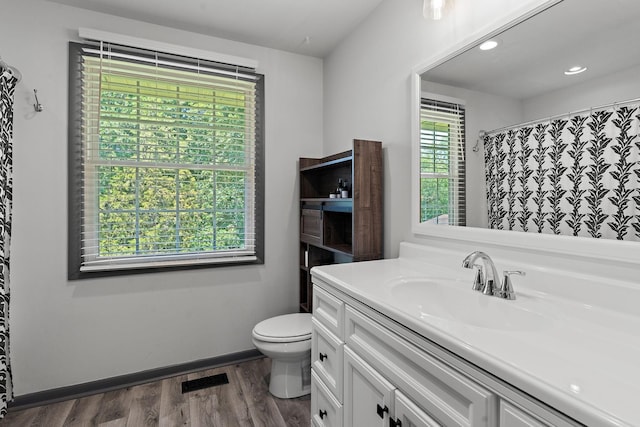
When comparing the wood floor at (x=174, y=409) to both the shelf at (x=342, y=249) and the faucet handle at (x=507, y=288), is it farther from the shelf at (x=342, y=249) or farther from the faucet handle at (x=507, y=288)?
the faucet handle at (x=507, y=288)

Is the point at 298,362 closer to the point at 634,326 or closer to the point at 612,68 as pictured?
the point at 634,326

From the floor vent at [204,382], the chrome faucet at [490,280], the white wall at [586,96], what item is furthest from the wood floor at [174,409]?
the white wall at [586,96]

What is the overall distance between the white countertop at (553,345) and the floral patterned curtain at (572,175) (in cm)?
24

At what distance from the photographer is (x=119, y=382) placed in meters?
2.09

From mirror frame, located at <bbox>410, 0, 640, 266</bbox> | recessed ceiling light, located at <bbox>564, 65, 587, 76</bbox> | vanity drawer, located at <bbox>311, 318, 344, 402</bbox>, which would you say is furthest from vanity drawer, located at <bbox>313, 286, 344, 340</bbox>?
recessed ceiling light, located at <bbox>564, 65, 587, 76</bbox>

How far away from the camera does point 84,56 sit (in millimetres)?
1997

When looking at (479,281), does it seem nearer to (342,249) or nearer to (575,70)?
(575,70)

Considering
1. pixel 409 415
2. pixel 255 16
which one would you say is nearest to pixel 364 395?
pixel 409 415

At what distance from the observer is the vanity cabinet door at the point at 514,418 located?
1.92 ft

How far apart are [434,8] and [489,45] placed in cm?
32

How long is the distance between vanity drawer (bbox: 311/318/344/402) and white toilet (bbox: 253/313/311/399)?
40 cm

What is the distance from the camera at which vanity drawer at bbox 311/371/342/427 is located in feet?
4.22

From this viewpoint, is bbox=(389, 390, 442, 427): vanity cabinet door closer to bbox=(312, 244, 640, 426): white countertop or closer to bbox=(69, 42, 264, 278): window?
bbox=(312, 244, 640, 426): white countertop

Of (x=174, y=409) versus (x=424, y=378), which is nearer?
(x=424, y=378)
